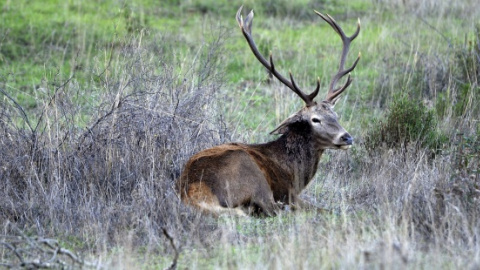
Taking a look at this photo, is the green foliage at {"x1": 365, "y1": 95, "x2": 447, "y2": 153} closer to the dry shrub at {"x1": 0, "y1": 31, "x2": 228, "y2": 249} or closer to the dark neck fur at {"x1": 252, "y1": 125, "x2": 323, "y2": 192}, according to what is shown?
the dark neck fur at {"x1": 252, "y1": 125, "x2": 323, "y2": 192}

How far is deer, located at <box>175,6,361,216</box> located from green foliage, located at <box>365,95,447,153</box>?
1.14m

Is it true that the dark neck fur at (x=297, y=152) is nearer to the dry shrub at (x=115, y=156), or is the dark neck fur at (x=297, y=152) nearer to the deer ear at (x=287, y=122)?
the deer ear at (x=287, y=122)

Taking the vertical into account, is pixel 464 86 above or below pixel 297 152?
above

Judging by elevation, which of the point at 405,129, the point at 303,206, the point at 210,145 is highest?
the point at 405,129

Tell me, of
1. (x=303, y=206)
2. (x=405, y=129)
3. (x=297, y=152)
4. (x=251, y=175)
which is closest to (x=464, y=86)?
(x=405, y=129)

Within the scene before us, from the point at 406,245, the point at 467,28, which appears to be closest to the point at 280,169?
the point at 406,245

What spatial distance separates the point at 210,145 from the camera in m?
8.50


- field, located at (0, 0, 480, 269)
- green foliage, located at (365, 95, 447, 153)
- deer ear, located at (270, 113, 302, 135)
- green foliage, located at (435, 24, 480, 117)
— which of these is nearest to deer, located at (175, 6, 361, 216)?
deer ear, located at (270, 113, 302, 135)

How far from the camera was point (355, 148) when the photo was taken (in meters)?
9.41

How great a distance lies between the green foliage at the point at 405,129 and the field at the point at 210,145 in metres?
0.02

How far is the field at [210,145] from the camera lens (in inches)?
223

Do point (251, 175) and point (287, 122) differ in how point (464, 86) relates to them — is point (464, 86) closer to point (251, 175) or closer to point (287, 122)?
Result: point (287, 122)

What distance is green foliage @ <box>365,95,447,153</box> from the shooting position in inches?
357

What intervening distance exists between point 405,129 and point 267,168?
213 centimetres
